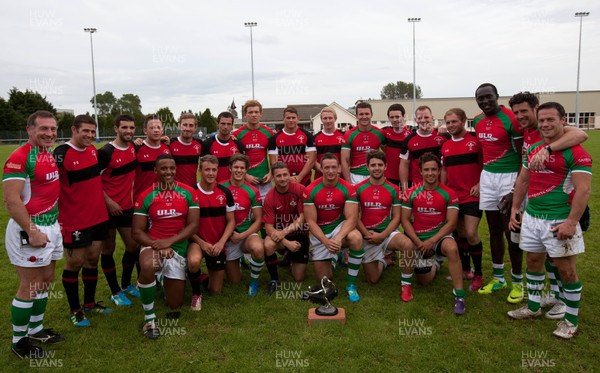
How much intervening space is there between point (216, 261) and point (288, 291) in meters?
1.06

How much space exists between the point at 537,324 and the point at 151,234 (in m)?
4.52

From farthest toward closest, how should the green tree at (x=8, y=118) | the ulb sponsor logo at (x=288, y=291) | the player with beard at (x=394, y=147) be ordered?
the green tree at (x=8, y=118), the player with beard at (x=394, y=147), the ulb sponsor logo at (x=288, y=291)

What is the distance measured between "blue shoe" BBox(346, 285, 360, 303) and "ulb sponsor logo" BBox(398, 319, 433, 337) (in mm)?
691

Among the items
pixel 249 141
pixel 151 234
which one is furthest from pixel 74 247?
pixel 249 141

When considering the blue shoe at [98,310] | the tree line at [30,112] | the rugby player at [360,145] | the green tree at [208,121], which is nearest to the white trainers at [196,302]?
the blue shoe at [98,310]

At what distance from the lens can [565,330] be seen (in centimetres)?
406

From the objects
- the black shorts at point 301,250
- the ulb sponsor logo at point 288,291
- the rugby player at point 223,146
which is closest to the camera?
the ulb sponsor logo at point 288,291

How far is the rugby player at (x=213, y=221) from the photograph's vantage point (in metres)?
5.18

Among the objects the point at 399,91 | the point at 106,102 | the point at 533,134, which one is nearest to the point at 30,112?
the point at 106,102

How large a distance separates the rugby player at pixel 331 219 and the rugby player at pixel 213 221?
43.1 inches

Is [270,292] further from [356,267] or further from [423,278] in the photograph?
[423,278]

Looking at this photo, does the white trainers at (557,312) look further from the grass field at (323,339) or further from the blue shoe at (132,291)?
the blue shoe at (132,291)

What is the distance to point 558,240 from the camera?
394 cm

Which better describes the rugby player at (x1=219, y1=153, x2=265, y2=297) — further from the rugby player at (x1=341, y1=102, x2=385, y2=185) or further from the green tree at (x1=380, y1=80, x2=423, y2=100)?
the green tree at (x1=380, y1=80, x2=423, y2=100)
